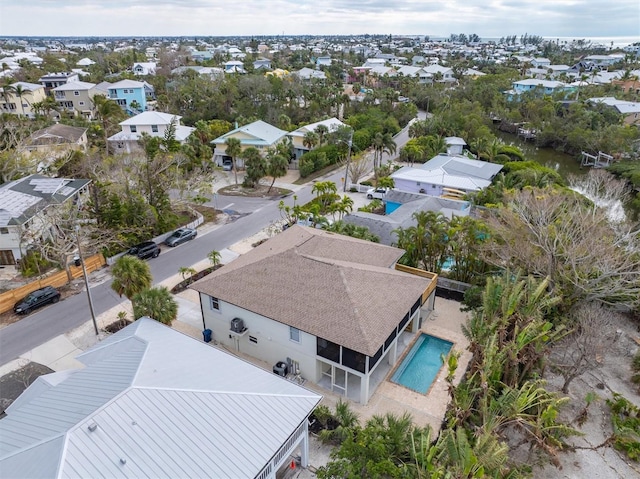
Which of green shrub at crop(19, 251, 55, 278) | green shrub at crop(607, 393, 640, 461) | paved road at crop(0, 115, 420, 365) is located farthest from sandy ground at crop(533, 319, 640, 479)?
green shrub at crop(19, 251, 55, 278)

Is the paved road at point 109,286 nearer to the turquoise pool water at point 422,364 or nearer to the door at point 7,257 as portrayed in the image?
the door at point 7,257

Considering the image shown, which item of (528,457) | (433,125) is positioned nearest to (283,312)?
(528,457)

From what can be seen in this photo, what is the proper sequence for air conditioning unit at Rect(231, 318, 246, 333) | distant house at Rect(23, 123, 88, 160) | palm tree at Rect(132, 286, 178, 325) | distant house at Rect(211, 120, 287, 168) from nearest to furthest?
palm tree at Rect(132, 286, 178, 325) < air conditioning unit at Rect(231, 318, 246, 333) < distant house at Rect(23, 123, 88, 160) < distant house at Rect(211, 120, 287, 168)

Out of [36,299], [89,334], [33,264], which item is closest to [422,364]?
[89,334]

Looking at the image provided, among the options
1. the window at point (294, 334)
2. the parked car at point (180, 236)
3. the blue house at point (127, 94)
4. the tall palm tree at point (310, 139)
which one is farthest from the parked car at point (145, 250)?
the blue house at point (127, 94)

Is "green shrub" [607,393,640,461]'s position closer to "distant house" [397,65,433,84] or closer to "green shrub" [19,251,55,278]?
"green shrub" [19,251,55,278]

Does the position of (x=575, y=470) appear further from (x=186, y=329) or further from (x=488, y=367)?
(x=186, y=329)
